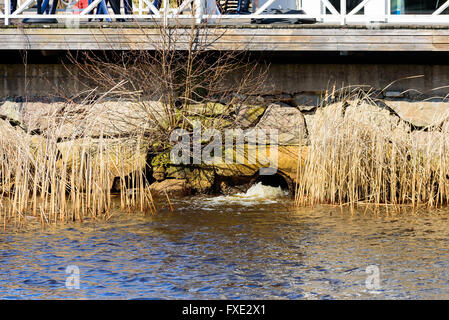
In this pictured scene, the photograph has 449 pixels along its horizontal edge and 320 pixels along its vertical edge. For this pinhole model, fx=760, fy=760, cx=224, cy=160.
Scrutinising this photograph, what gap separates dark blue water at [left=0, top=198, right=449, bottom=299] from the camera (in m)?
5.61

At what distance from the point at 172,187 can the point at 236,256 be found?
3.17 m

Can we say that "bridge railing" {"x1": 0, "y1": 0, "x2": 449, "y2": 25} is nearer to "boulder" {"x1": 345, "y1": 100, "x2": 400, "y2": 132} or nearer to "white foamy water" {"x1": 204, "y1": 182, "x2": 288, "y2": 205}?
"boulder" {"x1": 345, "y1": 100, "x2": 400, "y2": 132}

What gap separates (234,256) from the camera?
654 centimetres

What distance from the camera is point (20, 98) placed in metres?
9.78

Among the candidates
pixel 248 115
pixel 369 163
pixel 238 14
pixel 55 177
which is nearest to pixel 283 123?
pixel 248 115

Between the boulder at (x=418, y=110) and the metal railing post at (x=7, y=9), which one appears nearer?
the metal railing post at (x=7, y=9)

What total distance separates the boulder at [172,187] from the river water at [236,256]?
0.98 m

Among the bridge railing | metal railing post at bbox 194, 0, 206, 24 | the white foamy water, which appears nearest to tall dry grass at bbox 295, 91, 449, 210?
the white foamy water

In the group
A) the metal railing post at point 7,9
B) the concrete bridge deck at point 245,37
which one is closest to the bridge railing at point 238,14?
the metal railing post at point 7,9

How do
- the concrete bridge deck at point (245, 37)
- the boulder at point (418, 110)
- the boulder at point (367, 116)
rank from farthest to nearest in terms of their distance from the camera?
the boulder at point (418, 110)
the concrete bridge deck at point (245, 37)
the boulder at point (367, 116)

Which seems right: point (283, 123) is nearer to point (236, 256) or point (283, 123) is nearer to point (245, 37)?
point (245, 37)

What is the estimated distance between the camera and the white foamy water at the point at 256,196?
923 cm

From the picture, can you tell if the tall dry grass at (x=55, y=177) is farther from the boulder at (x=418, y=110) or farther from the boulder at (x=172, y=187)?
the boulder at (x=418, y=110)
